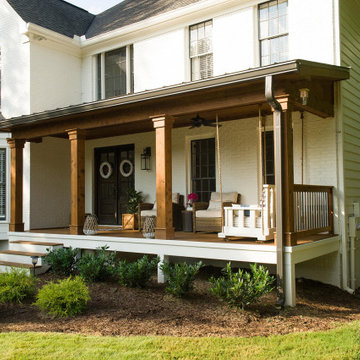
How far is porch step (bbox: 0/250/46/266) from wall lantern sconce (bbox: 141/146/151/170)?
3.27m

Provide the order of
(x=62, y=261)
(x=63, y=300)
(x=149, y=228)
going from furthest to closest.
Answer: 1. (x=62, y=261)
2. (x=149, y=228)
3. (x=63, y=300)

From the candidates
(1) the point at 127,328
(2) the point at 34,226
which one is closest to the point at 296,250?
(1) the point at 127,328

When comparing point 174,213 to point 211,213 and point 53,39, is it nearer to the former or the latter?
point 211,213

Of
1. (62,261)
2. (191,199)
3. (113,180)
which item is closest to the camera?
(62,261)

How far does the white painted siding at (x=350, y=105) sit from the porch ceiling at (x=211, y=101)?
49 cm

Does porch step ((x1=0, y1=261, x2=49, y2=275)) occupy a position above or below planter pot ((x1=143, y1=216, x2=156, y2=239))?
below

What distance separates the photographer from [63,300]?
17.4ft

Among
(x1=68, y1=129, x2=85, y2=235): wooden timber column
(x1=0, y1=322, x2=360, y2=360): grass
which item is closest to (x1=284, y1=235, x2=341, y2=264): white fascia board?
(x1=0, y1=322, x2=360, y2=360): grass

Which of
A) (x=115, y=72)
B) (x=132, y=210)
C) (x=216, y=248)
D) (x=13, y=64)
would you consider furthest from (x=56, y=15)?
(x=216, y=248)

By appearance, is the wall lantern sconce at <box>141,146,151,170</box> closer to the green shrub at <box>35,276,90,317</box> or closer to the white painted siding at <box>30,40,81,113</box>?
the white painted siding at <box>30,40,81,113</box>

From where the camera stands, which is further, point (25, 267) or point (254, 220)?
point (25, 267)

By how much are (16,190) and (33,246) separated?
1.57 meters

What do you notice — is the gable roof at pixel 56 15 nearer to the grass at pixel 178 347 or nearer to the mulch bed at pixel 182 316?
the mulch bed at pixel 182 316

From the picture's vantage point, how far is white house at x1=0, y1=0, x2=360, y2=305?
20.5ft
